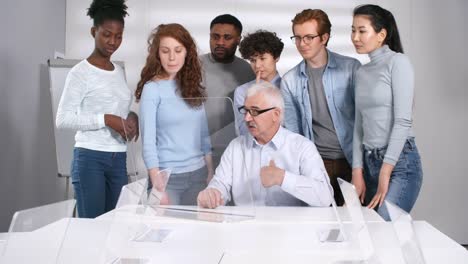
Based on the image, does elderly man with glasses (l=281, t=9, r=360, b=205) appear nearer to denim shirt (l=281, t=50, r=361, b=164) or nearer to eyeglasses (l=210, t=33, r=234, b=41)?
denim shirt (l=281, t=50, r=361, b=164)

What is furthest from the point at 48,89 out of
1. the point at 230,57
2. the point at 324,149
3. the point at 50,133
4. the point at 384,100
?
the point at 384,100

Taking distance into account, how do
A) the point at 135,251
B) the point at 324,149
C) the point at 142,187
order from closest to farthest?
1. the point at 135,251
2. the point at 142,187
3. the point at 324,149

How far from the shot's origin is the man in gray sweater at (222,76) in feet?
5.05

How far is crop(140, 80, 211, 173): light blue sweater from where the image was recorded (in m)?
1.51

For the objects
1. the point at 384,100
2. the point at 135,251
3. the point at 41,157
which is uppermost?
the point at 384,100

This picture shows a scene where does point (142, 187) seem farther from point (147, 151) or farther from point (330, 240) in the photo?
point (330, 240)

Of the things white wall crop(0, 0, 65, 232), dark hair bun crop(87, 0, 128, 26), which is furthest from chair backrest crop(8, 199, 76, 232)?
white wall crop(0, 0, 65, 232)

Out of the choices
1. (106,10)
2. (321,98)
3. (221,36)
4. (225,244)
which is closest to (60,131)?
(106,10)

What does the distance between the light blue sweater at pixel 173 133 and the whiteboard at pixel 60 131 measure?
2.23m

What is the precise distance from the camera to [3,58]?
3.40 metres

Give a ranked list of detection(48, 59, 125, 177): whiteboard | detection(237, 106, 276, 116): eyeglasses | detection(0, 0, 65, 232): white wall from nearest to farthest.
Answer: detection(237, 106, 276, 116): eyeglasses < detection(0, 0, 65, 232): white wall < detection(48, 59, 125, 177): whiteboard

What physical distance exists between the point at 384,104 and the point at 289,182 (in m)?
0.63

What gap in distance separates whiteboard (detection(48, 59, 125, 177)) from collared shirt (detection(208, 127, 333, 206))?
77.3 inches

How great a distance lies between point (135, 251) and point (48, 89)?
2.94m
